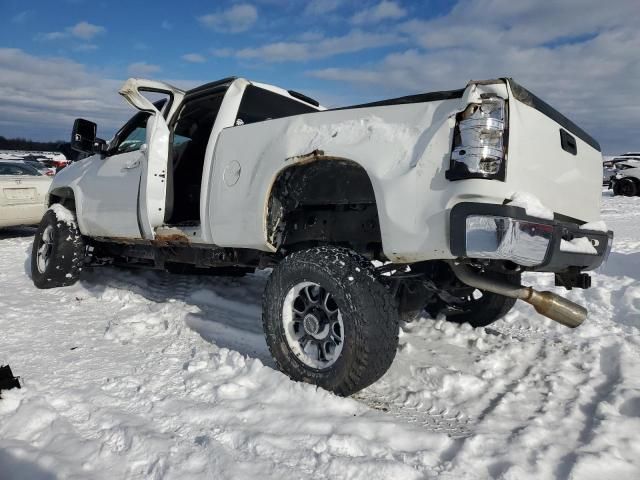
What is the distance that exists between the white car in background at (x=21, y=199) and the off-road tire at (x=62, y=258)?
10.6ft

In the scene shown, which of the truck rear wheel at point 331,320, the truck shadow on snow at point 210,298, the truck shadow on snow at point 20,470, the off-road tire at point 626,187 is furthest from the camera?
the off-road tire at point 626,187

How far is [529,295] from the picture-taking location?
259cm

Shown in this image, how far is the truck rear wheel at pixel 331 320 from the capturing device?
253 centimetres

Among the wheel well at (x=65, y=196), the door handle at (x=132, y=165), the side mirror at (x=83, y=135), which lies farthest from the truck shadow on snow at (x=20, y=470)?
the wheel well at (x=65, y=196)

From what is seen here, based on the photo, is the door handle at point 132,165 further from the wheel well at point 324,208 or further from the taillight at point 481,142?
the taillight at point 481,142

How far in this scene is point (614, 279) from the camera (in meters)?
5.24

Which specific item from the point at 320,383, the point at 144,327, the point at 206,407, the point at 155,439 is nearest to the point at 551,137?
the point at 320,383

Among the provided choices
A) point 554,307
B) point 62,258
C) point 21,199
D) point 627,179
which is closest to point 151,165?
point 62,258

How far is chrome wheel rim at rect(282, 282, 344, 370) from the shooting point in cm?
272

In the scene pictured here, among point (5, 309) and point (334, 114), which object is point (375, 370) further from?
point (5, 309)

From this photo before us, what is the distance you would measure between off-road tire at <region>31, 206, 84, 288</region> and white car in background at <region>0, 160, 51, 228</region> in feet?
10.6

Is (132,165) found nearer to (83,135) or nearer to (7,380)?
(83,135)

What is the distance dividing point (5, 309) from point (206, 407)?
2.85m

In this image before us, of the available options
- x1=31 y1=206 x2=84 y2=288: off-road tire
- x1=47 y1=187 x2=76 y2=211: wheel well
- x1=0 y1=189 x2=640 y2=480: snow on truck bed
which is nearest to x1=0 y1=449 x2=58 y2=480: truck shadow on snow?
x1=0 y1=189 x2=640 y2=480: snow on truck bed
